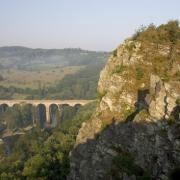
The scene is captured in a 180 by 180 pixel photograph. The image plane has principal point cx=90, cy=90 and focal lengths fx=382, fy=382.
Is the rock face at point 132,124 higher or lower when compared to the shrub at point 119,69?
lower

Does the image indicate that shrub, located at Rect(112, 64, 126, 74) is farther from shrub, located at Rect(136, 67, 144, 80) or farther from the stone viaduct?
the stone viaduct

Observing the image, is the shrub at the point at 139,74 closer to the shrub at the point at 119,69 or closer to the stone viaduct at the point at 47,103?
the shrub at the point at 119,69

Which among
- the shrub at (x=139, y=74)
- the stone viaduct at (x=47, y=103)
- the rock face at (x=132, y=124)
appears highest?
the shrub at (x=139, y=74)

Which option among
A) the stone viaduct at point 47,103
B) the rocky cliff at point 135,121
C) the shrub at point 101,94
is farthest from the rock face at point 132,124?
the stone viaduct at point 47,103

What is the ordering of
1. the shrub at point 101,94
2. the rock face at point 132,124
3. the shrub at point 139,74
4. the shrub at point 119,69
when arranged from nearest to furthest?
the rock face at point 132,124 → the shrub at point 139,74 → the shrub at point 119,69 → the shrub at point 101,94

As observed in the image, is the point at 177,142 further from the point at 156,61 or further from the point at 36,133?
the point at 36,133

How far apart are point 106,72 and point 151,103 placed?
47.1ft

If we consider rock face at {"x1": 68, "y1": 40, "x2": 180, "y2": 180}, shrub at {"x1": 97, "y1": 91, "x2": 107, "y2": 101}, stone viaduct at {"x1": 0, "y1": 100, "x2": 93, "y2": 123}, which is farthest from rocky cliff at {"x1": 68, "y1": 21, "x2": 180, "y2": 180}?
stone viaduct at {"x1": 0, "y1": 100, "x2": 93, "y2": 123}

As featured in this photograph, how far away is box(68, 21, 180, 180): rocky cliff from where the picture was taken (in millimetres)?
27812

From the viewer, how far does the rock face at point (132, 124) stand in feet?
91.1

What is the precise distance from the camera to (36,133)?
4040 inches

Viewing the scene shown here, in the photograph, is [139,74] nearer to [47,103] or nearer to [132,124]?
[132,124]

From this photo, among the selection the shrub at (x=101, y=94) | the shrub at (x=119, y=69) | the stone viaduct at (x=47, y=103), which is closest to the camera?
the shrub at (x=119, y=69)

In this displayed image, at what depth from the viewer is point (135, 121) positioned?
1223 inches
